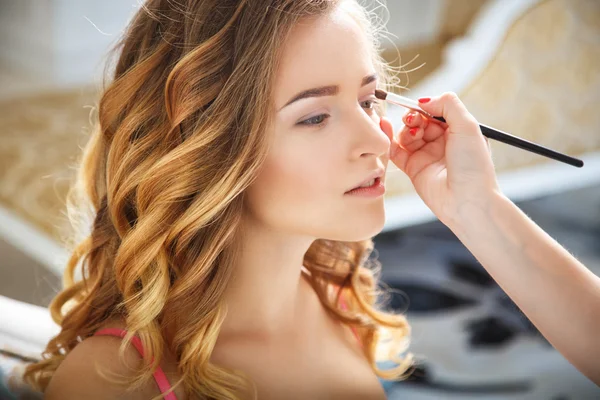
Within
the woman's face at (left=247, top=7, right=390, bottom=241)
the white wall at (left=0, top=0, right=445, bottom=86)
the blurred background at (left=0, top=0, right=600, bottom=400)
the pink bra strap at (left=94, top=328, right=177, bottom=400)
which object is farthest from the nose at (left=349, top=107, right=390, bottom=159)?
the white wall at (left=0, top=0, right=445, bottom=86)

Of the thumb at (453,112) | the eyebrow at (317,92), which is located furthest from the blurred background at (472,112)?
the eyebrow at (317,92)

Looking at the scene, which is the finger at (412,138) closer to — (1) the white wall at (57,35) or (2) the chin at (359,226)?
(2) the chin at (359,226)

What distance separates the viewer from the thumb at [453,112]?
1017mm

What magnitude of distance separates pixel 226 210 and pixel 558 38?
2.50 metres

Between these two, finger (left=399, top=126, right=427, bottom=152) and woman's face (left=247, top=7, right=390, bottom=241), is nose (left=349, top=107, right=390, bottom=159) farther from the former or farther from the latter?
finger (left=399, top=126, right=427, bottom=152)

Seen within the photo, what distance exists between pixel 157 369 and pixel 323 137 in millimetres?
396

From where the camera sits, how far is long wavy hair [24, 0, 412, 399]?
94 centimetres

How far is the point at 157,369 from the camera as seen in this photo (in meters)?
0.97

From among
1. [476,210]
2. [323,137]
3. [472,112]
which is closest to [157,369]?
[323,137]

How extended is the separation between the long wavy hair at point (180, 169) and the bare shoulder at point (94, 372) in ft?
0.07

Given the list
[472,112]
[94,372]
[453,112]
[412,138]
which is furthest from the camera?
[472,112]

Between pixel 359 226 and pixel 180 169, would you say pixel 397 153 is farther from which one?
pixel 180 169

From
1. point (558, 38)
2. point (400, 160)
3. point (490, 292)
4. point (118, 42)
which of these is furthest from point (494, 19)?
point (118, 42)

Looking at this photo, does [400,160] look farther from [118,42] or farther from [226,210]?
[118,42]
